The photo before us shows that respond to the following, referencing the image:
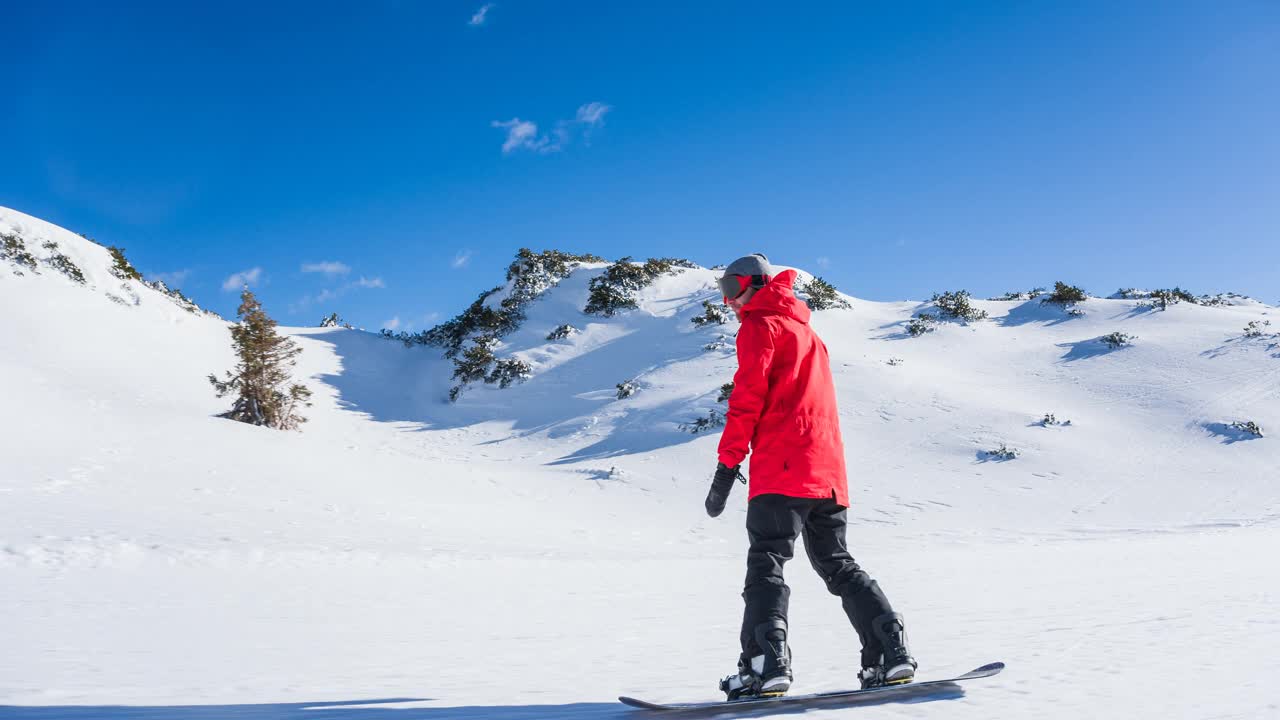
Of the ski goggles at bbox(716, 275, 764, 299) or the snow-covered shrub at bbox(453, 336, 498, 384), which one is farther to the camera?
the snow-covered shrub at bbox(453, 336, 498, 384)

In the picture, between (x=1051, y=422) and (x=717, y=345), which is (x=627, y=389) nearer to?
(x=717, y=345)

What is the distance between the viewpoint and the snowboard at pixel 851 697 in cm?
258

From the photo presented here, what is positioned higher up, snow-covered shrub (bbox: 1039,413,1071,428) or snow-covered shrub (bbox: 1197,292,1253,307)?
snow-covered shrub (bbox: 1197,292,1253,307)

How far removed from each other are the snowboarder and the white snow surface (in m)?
0.26

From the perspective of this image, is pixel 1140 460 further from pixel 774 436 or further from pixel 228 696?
pixel 228 696

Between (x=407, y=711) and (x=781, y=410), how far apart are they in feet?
6.69

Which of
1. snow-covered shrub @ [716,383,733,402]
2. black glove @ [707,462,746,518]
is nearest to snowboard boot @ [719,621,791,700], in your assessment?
black glove @ [707,462,746,518]

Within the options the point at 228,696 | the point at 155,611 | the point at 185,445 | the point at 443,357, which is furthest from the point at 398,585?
the point at 443,357

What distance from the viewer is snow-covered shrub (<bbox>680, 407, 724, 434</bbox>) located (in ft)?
48.4

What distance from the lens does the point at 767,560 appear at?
278 cm

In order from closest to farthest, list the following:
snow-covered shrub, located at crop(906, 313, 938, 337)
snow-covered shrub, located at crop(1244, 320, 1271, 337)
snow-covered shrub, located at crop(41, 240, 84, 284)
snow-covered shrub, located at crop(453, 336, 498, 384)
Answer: snow-covered shrub, located at crop(1244, 320, 1271, 337) < snow-covered shrub, located at crop(41, 240, 84, 284) < snow-covered shrub, located at crop(906, 313, 938, 337) < snow-covered shrub, located at crop(453, 336, 498, 384)

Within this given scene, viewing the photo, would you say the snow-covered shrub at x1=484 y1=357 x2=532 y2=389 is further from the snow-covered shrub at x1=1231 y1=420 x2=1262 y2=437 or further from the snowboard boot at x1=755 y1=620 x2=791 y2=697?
the snowboard boot at x1=755 y1=620 x2=791 y2=697

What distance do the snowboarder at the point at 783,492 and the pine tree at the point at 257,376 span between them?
15.7 meters

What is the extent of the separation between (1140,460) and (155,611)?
14251 millimetres
